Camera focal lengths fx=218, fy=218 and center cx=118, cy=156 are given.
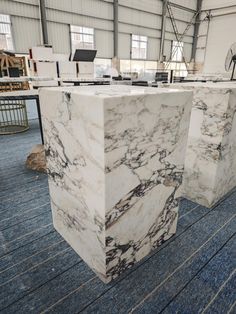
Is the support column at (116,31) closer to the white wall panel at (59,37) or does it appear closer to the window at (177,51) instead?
the white wall panel at (59,37)

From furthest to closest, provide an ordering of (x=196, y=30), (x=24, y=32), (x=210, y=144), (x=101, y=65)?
(x=196, y=30) < (x=101, y=65) < (x=24, y=32) < (x=210, y=144)

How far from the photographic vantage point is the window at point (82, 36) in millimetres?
7523

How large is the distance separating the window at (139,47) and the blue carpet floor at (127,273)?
9037 mm

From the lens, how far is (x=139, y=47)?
9.31 m

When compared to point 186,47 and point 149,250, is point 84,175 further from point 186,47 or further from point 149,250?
point 186,47

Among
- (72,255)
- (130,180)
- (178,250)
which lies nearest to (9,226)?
(72,255)

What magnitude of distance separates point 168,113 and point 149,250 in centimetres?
74

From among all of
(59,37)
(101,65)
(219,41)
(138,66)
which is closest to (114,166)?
(59,37)

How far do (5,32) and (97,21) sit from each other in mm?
3179

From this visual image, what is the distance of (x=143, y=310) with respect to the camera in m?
0.90

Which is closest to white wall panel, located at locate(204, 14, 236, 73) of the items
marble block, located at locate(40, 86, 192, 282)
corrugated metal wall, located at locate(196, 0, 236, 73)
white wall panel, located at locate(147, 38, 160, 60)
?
corrugated metal wall, located at locate(196, 0, 236, 73)

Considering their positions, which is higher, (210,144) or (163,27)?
(163,27)

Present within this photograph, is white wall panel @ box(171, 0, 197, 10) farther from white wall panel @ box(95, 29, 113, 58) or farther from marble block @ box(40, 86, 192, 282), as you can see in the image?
marble block @ box(40, 86, 192, 282)

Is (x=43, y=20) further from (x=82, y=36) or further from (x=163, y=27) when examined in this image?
(x=163, y=27)
